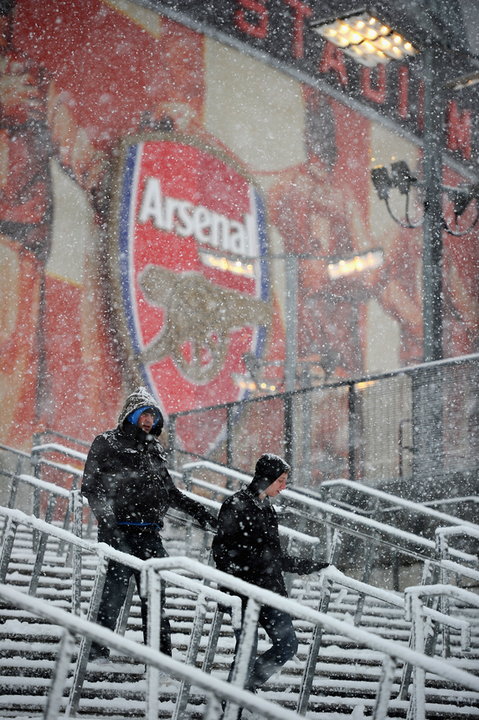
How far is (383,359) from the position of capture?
20812 mm

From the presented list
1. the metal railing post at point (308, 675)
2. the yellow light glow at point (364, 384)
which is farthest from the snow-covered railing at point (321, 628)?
the yellow light glow at point (364, 384)

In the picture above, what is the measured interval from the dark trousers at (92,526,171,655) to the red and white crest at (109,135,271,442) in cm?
1036

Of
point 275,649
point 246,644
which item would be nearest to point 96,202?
point 275,649

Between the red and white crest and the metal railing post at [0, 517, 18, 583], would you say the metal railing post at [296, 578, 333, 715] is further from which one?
the red and white crest

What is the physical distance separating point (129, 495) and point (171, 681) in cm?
109

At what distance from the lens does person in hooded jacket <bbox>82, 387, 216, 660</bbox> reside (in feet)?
20.3

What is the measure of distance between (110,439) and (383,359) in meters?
14.8

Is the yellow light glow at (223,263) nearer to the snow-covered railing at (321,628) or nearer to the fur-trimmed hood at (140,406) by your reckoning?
the fur-trimmed hood at (140,406)

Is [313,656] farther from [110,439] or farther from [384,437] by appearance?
[384,437]

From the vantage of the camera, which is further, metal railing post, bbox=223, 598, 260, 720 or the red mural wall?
the red mural wall

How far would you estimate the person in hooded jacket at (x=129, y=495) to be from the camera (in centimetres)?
620

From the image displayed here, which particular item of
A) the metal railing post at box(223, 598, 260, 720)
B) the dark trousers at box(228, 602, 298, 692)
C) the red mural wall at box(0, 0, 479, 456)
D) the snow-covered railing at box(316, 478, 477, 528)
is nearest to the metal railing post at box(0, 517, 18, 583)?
the dark trousers at box(228, 602, 298, 692)

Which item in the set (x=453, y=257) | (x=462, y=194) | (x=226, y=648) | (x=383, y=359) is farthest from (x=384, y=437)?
(x=453, y=257)

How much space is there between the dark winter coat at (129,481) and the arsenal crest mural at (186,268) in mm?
9772
